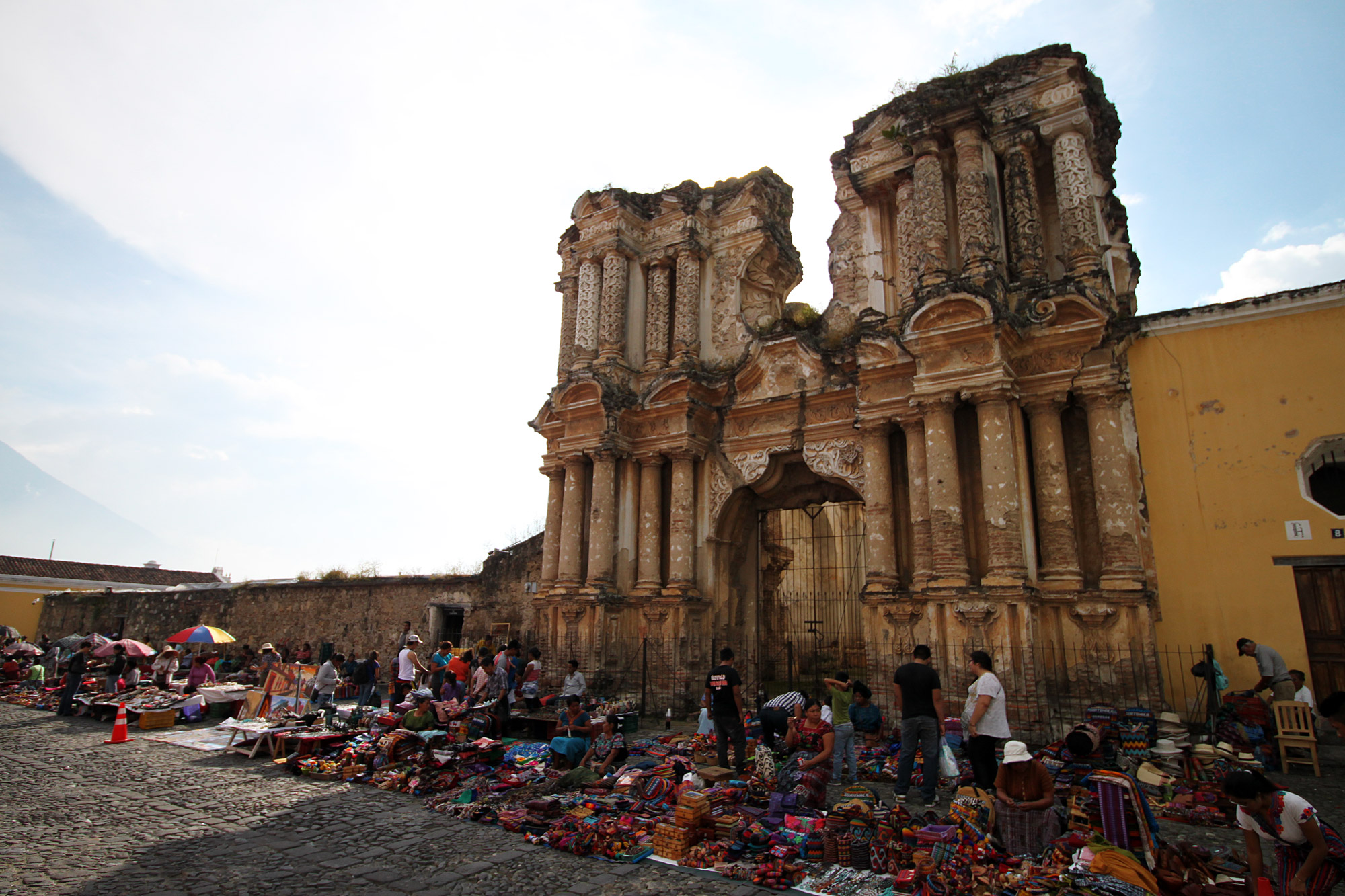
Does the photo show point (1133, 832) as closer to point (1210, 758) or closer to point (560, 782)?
point (1210, 758)

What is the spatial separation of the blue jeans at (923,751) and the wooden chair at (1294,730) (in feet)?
12.2

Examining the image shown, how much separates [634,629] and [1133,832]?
8.91m

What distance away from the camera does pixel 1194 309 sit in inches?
384

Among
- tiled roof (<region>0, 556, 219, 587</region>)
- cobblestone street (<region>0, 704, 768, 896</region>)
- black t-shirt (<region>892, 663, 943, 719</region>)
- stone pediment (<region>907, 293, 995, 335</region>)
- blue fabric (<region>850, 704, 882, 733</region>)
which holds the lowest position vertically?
cobblestone street (<region>0, 704, 768, 896</region>)

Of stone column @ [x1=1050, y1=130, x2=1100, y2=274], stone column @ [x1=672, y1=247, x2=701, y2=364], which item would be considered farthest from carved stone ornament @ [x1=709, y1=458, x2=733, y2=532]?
stone column @ [x1=1050, y1=130, x2=1100, y2=274]

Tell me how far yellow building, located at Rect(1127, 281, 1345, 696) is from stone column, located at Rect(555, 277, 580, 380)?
970cm

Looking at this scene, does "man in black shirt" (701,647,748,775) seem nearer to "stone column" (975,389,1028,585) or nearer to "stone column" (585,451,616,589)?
"stone column" (975,389,1028,585)

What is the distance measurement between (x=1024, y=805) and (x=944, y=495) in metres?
5.31

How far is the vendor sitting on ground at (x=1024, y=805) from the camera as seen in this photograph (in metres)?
4.94

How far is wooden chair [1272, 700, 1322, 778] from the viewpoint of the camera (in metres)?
7.39

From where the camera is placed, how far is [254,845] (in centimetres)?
579

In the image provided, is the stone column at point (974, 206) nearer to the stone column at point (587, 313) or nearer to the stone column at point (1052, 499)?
the stone column at point (1052, 499)

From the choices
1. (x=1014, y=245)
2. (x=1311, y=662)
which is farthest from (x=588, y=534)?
(x=1311, y=662)

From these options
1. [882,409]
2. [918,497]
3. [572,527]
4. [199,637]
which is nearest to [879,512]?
[918,497]
